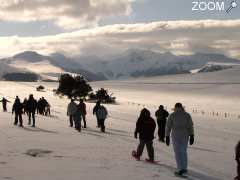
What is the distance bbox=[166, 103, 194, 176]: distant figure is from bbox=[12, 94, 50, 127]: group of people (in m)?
15.4

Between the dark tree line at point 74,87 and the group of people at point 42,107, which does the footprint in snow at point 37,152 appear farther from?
the dark tree line at point 74,87

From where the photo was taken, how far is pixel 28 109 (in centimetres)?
2864

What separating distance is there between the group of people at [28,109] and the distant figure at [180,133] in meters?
15.4

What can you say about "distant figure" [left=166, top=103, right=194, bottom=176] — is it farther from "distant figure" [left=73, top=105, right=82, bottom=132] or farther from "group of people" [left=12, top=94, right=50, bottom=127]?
"group of people" [left=12, top=94, right=50, bottom=127]

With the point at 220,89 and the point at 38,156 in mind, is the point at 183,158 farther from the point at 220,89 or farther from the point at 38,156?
the point at 220,89

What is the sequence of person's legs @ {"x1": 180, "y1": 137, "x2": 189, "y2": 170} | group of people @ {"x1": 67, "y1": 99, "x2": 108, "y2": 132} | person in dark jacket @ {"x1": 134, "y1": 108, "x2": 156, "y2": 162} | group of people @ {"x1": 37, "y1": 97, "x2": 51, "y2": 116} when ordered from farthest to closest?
1. group of people @ {"x1": 37, "y1": 97, "x2": 51, "y2": 116}
2. group of people @ {"x1": 67, "y1": 99, "x2": 108, "y2": 132}
3. person in dark jacket @ {"x1": 134, "y1": 108, "x2": 156, "y2": 162}
4. person's legs @ {"x1": 180, "y1": 137, "x2": 189, "y2": 170}

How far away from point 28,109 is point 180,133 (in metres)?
16.5

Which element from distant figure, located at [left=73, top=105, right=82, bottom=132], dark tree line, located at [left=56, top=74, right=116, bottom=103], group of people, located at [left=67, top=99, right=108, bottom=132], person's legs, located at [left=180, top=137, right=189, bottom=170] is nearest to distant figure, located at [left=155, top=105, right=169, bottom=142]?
group of people, located at [left=67, top=99, right=108, bottom=132]

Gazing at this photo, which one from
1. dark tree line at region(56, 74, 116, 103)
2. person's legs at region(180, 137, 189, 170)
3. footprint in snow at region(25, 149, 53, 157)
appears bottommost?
footprint in snow at region(25, 149, 53, 157)

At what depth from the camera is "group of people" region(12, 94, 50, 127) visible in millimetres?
28275

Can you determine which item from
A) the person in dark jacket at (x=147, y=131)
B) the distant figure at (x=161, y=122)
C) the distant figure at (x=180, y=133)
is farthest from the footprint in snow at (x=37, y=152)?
the distant figure at (x=161, y=122)

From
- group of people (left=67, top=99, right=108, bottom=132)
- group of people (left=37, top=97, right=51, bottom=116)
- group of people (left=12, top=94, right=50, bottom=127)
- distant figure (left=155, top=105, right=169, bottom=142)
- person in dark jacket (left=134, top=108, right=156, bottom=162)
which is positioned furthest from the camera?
group of people (left=37, top=97, right=51, bottom=116)

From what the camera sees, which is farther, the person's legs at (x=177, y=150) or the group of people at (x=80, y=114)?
the group of people at (x=80, y=114)

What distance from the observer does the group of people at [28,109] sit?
2827cm
